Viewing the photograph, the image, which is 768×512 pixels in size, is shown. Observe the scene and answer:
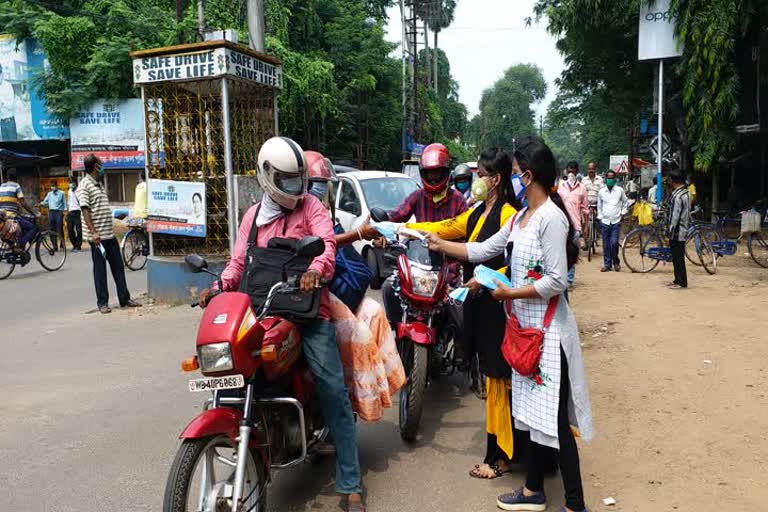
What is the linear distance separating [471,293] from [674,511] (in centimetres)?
143

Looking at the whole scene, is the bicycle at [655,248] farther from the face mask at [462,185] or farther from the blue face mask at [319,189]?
the blue face mask at [319,189]

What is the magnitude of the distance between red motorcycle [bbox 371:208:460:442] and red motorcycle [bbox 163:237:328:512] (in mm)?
979

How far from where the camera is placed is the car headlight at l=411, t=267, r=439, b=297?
13.4ft

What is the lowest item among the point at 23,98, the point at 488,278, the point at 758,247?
the point at 758,247

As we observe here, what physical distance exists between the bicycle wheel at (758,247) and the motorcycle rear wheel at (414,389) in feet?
30.2

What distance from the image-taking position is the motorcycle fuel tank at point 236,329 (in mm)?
2459

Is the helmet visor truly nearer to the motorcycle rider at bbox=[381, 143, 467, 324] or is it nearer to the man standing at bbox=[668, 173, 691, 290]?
the motorcycle rider at bbox=[381, 143, 467, 324]

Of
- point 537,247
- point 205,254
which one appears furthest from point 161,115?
point 537,247

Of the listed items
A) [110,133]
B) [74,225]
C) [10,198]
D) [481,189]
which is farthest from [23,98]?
[481,189]

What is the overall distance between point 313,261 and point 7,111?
20.8 meters

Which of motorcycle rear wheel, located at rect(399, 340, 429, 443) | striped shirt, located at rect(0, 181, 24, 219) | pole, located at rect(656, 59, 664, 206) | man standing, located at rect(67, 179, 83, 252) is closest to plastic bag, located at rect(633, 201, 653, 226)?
pole, located at rect(656, 59, 664, 206)

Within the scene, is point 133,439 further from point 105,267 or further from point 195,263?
point 105,267

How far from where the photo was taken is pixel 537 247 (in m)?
2.95

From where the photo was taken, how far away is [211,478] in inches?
103
